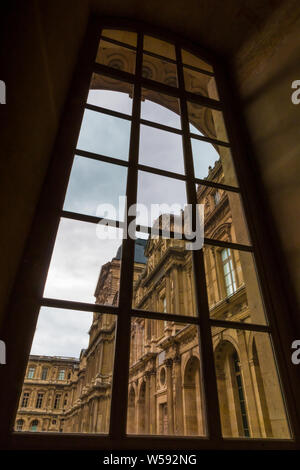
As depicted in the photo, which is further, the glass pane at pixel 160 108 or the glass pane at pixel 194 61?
the glass pane at pixel 194 61

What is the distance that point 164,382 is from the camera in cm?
148

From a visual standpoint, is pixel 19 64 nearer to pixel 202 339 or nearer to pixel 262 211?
pixel 202 339

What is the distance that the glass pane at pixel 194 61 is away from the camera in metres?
2.94

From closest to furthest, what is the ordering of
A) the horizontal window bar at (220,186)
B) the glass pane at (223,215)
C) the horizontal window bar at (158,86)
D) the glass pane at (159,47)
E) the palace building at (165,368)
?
the palace building at (165,368)
the glass pane at (223,215)
the horizontal window bar at (220,186)
the horizontal window bar at (158,86)
the glass pane at (159,47)

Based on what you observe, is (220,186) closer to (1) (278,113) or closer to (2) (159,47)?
(1) (278,113)

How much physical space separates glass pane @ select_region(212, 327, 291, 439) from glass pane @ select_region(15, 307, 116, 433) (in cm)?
55

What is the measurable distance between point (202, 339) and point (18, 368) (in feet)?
2.72

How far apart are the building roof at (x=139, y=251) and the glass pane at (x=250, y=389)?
1.79 feet

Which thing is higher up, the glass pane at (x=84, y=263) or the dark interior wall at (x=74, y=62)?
the dark interior wall at (x=74, y=62)

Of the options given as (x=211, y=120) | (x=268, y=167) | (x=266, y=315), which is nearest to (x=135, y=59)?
(x=211, y=120)

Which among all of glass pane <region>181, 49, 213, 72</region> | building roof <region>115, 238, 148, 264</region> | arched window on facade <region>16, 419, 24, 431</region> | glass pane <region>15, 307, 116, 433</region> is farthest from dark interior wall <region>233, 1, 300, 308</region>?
arched window on facade <region>16, 419, 24, 431</region>

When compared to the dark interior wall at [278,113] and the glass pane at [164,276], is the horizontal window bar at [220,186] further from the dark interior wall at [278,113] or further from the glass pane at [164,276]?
the glass pane at [164,276]

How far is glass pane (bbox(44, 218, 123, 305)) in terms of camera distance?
141 centimetres

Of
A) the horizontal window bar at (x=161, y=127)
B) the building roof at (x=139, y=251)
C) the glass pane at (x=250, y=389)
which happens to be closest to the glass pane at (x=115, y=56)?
the horizontal window bar at (x=161, y=127)
